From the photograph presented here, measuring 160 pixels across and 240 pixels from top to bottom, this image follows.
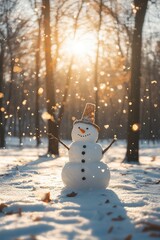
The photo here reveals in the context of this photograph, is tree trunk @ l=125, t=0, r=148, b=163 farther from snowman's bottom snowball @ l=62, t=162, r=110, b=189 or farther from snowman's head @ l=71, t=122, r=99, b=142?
snowman's bottom snowball @ l=62, t=162, r=110, b=189

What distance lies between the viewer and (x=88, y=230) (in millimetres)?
3732

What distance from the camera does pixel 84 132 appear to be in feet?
20.2

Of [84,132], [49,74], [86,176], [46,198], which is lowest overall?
[46,198]

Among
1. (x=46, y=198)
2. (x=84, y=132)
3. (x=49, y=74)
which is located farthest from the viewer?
(x=49, y=74)

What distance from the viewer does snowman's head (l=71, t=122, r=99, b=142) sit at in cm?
616

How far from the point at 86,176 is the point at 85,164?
206 mm

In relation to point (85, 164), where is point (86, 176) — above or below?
below

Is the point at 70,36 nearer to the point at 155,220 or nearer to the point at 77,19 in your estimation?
the point at 77,19

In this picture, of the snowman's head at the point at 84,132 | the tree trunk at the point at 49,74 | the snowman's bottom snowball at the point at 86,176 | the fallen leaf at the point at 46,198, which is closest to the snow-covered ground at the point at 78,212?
the fallen leaf at the point at 46,198

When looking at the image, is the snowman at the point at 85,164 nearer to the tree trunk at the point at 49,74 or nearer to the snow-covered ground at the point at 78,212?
the snow-covered ground at the point at 78,212

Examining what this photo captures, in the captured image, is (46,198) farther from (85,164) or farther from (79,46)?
(79,46)

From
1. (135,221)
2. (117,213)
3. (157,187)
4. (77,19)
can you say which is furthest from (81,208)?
(77,19)

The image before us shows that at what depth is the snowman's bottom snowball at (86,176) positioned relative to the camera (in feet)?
19.5

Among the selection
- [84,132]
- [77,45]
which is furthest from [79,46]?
[84,132]
